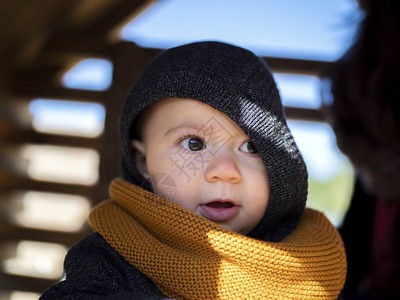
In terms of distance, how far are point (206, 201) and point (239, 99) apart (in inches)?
8.2

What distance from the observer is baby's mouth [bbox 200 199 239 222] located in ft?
2.89

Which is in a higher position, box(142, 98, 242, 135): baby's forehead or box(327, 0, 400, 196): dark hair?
box(142, 98, 242, 135): baby's forehead

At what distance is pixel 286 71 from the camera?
2619mm

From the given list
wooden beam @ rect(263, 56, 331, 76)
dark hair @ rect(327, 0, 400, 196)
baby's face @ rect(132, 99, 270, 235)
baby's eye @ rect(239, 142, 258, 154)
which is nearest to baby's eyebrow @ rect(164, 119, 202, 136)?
baby's face @ rect(132, 99, 270, 235)

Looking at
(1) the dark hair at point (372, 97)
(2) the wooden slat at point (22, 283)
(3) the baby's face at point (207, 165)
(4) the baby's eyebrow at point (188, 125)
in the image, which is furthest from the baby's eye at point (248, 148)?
(2) the wooden slat at point (22, 283)

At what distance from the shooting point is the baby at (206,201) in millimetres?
800

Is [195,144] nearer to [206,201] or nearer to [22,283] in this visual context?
[206,201]

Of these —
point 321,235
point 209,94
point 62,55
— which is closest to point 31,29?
point 62,55

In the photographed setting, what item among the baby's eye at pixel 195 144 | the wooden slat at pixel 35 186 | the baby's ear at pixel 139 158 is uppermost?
the baby's eye at pixel 195 144

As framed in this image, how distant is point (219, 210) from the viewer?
885 mm

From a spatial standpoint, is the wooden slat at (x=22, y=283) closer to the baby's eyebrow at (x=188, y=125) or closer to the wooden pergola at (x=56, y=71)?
the wooden pergola at (x=56, y=71)

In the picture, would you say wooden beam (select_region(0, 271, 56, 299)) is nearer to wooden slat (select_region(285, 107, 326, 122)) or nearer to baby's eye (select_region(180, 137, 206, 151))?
wooden slat (select_region(285, 107, 326, 122))

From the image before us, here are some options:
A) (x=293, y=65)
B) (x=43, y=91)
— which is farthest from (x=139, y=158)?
(x=43, y=91)

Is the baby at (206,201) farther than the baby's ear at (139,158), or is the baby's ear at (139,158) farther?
the baby's ear at (139,158)
